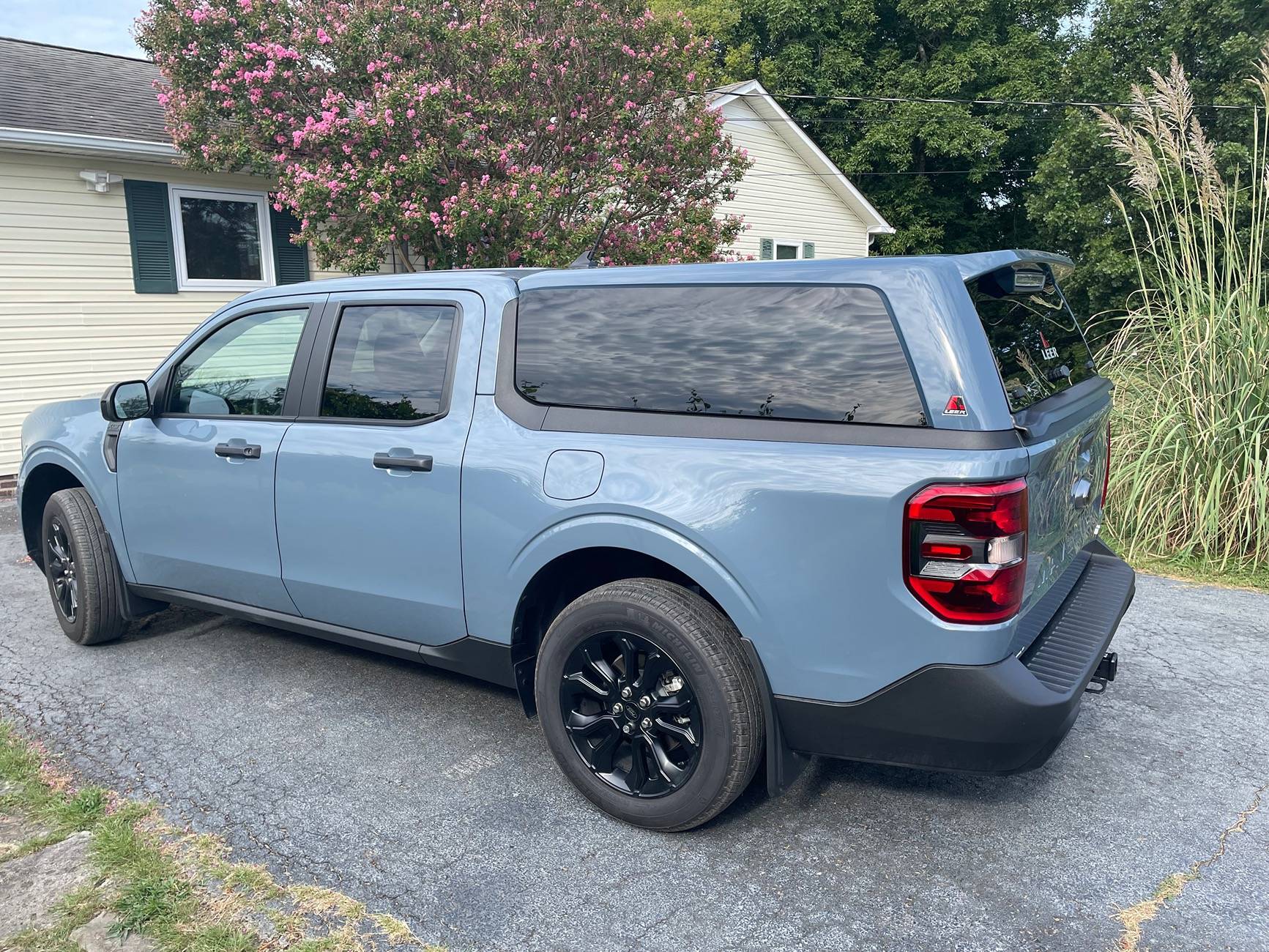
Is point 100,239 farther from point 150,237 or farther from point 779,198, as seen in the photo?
point 779,198

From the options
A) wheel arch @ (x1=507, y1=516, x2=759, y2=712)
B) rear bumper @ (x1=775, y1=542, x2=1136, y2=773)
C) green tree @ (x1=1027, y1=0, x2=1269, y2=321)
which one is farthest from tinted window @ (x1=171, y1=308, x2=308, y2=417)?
green tree @ (x1=1027, y1=0, x2=1269, y2=321)

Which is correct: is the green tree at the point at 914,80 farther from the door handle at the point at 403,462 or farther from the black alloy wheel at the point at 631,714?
the black alloy wheel at the point at 631,714

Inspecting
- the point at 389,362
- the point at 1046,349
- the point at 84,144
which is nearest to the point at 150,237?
the point at 84,144

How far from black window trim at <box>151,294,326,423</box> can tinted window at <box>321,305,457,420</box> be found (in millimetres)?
158

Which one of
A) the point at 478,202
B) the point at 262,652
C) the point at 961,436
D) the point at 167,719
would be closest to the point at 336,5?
the point at 478,202

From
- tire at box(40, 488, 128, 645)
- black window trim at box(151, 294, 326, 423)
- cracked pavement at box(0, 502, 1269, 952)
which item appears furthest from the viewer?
tire at box(40, 488, 128, 645)

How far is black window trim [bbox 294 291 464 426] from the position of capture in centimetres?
362

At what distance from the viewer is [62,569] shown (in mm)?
4875

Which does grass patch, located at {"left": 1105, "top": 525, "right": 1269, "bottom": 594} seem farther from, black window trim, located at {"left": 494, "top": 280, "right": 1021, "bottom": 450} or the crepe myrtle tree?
the crepe myrtle tree

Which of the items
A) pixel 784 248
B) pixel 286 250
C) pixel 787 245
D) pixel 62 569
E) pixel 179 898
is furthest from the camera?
pixel 784 248

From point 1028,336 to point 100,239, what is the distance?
9.91 metres

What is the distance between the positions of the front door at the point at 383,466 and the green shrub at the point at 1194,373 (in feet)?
14.9

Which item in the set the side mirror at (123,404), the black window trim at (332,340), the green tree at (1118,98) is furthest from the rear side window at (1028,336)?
the green tree at (1118,98)

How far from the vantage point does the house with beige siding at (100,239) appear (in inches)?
372
